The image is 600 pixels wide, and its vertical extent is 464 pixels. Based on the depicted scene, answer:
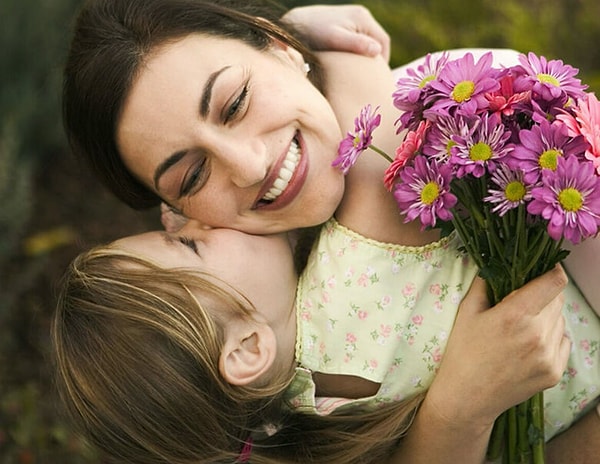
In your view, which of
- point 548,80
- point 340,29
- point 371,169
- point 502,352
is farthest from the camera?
point 340,29

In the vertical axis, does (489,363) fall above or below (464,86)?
below

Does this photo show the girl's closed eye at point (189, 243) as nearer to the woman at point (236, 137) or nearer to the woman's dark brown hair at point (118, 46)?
the woman at point (236, 137)

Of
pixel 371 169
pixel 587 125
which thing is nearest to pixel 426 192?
pixel 587 125

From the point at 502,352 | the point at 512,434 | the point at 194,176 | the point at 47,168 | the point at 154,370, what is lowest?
the point at 47,168

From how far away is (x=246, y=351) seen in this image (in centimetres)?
205

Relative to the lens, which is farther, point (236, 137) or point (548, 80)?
point (236, 137)

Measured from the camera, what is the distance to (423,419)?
209cm

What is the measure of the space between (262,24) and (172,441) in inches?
43.4

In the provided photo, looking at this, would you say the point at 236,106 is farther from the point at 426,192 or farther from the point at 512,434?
the point at 512,434

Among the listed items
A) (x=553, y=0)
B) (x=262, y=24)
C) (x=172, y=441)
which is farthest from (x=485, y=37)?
(x=172, y=441)

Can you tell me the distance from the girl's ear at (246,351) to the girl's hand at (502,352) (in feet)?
1.37

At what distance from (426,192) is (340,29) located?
1.00 metres

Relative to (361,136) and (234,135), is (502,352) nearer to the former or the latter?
(361,136)

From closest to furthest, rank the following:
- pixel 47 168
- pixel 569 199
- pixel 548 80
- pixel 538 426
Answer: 1. pixel 569 199
2. pixel 548 80
3. pixel 538 426
4. pixel 47 168
